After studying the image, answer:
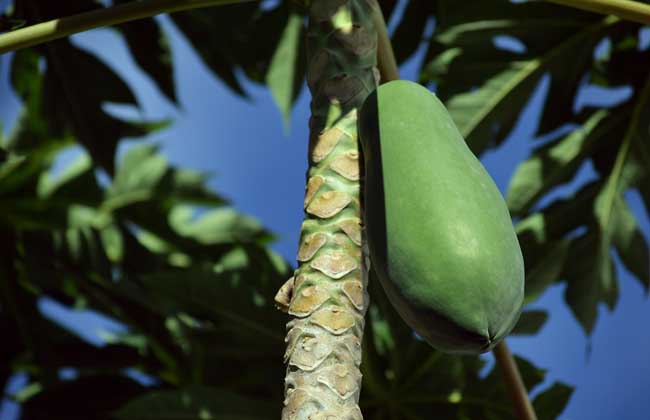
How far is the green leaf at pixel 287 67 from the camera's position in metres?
2.70

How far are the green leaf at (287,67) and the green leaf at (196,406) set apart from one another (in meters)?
0.88

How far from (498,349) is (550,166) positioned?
132 cm

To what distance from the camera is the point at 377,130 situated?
1.08 meters

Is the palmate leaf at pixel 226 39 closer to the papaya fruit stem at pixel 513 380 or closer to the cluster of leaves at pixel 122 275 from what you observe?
the cluster of leaves at pixel 122 275

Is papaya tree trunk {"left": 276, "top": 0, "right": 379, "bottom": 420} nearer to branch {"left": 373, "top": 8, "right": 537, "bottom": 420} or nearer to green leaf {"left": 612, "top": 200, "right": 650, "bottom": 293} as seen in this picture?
branch {"left": 373, "top": 8, "right": 537, "bottom": 420}

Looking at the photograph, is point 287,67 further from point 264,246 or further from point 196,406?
point 196,406

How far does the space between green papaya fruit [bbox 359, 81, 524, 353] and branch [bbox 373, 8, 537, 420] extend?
342 millimetres

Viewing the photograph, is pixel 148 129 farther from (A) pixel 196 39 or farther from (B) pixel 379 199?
(B) pixel 379 199

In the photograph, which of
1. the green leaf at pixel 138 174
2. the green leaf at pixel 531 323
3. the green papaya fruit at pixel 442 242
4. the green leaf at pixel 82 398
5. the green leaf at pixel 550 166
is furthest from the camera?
the green leaf at pixel 138 174

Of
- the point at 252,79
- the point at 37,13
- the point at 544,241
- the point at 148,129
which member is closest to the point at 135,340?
the point at 148,129

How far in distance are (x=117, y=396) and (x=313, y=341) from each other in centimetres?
200

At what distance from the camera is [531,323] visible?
2.43m

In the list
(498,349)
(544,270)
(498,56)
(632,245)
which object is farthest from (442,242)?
(632,245)

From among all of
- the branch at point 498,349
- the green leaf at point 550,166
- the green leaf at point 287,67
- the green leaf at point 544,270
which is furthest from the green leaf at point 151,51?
the branch at point 498,349
